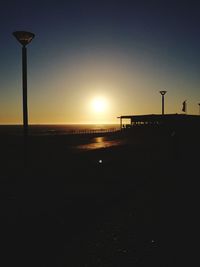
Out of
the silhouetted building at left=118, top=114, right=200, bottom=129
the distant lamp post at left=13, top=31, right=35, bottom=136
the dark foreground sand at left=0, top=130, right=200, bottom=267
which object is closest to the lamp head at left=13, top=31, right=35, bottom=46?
the distant lamp post at left=13, top=31, right=35, bottom=136

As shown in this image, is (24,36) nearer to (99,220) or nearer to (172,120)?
(99,220)

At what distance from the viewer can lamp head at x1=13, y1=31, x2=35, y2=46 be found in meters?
11.0

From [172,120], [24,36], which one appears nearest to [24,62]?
[24,36]

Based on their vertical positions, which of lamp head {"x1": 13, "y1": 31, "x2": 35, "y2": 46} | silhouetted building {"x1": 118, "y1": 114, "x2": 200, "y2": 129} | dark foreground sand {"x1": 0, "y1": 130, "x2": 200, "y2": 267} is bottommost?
dark foreground sand {"x1": 0, "y1": 130, "x2": 200, "y2": 267}

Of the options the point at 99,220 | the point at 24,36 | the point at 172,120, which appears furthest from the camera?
the point at 172,120

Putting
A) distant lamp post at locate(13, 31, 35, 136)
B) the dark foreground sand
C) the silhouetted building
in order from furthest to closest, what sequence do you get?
the silhouetted building → distant lamp post at locate(13, 31, 35, 136) → the dark foreground sand

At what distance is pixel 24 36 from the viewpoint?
11.1 metres

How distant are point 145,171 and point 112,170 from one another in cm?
150

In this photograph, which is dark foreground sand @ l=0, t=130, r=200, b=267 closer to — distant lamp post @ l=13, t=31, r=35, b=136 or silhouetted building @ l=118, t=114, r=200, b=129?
distant lamp post @ l=13, t=31, r=35, b=136

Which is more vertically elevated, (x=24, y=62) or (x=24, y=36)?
(x=24, y=36)

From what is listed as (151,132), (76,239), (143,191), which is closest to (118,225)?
(76,239)

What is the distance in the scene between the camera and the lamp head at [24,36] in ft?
36.0

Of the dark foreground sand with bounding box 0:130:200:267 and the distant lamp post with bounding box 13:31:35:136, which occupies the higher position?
the distant lamp post with bounding box 13:31:35:136

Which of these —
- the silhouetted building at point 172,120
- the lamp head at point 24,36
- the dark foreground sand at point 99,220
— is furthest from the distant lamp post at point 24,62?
the silhouetted building at point 172,120
